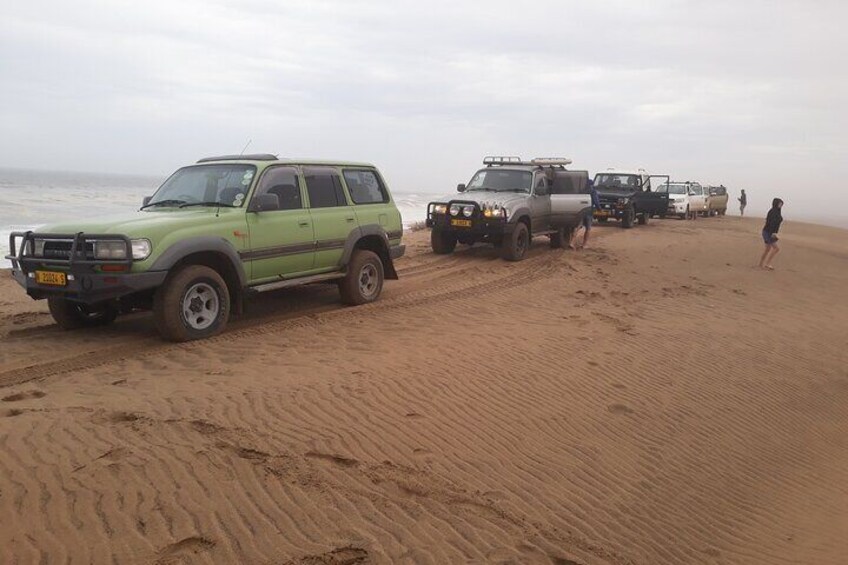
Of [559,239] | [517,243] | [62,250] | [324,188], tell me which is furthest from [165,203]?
[559,239]

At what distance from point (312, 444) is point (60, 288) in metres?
3.55

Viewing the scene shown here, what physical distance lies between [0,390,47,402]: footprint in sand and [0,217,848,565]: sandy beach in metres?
0.03

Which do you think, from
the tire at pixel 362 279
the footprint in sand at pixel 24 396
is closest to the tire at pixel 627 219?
the tire at pixel 362 279

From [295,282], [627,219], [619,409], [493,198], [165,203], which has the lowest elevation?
[619,409]

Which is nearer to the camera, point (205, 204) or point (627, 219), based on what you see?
point (205, 204)

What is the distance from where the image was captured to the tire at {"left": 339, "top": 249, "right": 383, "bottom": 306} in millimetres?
8750

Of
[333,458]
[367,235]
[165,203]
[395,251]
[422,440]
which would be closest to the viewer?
[333,458]

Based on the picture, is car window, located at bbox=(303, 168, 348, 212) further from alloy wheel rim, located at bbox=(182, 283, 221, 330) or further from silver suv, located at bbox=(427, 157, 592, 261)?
silver suv, located at bbox=(427, 157, 592, 261)

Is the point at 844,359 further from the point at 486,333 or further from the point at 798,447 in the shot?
the point at 486,333

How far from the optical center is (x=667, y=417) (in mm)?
5578

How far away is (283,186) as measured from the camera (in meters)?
7.80

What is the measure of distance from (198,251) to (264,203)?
931 millimetres

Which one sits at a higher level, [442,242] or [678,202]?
[678,202]

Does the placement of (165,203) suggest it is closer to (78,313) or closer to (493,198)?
(78,313)
